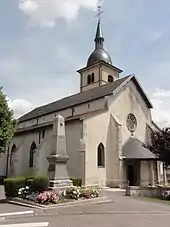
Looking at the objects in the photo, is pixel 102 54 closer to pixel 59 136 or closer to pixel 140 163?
pixel 140 163

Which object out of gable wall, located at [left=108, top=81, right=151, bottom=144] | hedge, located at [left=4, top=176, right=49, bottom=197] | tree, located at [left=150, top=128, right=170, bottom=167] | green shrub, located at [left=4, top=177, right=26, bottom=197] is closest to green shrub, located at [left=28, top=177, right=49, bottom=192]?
hedge, located at [left=4, top=176, right=49, bottom=197]

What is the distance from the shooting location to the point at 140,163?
2880 cm

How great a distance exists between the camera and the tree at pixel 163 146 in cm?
2241

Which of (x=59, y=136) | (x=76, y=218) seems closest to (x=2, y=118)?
(x=59, y=136)

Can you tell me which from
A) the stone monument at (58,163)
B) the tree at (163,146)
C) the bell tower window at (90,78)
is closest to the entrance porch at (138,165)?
the tree at (163,146)

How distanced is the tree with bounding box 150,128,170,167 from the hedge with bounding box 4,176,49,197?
37.2ft

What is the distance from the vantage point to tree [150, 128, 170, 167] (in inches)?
882

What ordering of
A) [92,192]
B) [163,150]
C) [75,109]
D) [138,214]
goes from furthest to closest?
[75,109] → [163,150] → [92,192] → [138,214]

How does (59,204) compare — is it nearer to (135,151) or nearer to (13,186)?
(13,186)

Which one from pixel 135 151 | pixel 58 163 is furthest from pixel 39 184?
pixel 135 151

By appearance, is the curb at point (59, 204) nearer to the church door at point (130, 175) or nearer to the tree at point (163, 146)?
the tree at point (163, 146)

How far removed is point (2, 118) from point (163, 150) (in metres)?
13.3

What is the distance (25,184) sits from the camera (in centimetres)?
1509

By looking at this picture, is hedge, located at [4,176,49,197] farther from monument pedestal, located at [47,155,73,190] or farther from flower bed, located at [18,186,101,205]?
monument pedestal, located at [47,155,73,190]
